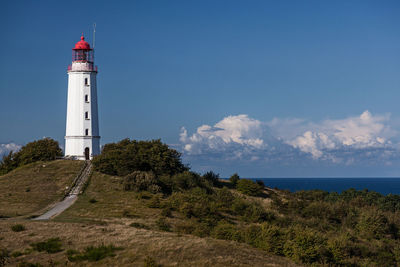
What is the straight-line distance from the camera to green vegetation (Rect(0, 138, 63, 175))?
207ft

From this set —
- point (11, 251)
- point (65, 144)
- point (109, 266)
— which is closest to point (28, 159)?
point (65, 144)

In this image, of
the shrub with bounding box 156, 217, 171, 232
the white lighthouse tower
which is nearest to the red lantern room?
the white lighthouse tower

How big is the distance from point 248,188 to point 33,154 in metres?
30.8

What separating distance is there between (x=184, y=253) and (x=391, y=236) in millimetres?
32072

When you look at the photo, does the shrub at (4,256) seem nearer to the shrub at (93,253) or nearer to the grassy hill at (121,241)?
the grassy hill at (121,241)

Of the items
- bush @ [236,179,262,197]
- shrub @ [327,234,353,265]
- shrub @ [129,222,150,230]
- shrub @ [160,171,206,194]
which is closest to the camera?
shrub @ [327,234,353,265]

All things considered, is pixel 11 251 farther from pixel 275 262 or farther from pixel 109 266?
pixel 275 262

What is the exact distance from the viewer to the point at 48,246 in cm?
2453

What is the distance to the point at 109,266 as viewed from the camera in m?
22.1

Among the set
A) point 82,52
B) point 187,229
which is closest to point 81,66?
point 82,52

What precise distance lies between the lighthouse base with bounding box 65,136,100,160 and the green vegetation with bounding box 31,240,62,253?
1491 inches

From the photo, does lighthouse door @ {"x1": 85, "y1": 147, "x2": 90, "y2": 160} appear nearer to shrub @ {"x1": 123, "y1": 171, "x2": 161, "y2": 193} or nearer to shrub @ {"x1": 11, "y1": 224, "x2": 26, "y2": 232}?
shrub @ {"x1": 123, "y1": 171, "x2": 161, "y2": 193}

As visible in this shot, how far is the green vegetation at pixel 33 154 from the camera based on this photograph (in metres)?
63.2

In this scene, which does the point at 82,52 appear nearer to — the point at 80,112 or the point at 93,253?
the point at 80,112
